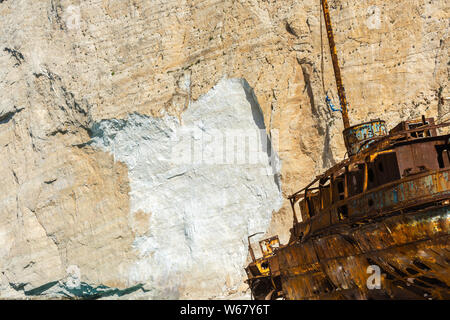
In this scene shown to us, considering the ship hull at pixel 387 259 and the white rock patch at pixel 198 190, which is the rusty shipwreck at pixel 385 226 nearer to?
the ship hull at pixel 387 259

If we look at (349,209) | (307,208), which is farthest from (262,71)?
(349,209)

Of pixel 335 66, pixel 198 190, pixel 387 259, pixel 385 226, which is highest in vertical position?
pixel 335 66

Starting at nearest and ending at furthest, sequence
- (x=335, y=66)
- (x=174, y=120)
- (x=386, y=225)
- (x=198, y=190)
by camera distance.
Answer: (x=386, y=225) → (x=335, y=66) → (x=198, y=190) → (x=174, y=120)

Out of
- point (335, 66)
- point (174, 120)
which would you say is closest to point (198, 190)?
point (174, 120)

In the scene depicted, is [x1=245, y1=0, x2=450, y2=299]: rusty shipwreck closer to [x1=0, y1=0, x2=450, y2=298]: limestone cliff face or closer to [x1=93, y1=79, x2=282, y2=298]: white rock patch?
[x1=0, y1=0, x2=450, y2=298]: limestone cliff face

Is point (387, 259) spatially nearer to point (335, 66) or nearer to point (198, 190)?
point (335, 66)

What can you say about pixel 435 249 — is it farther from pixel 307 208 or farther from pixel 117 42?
pixel 117 42
